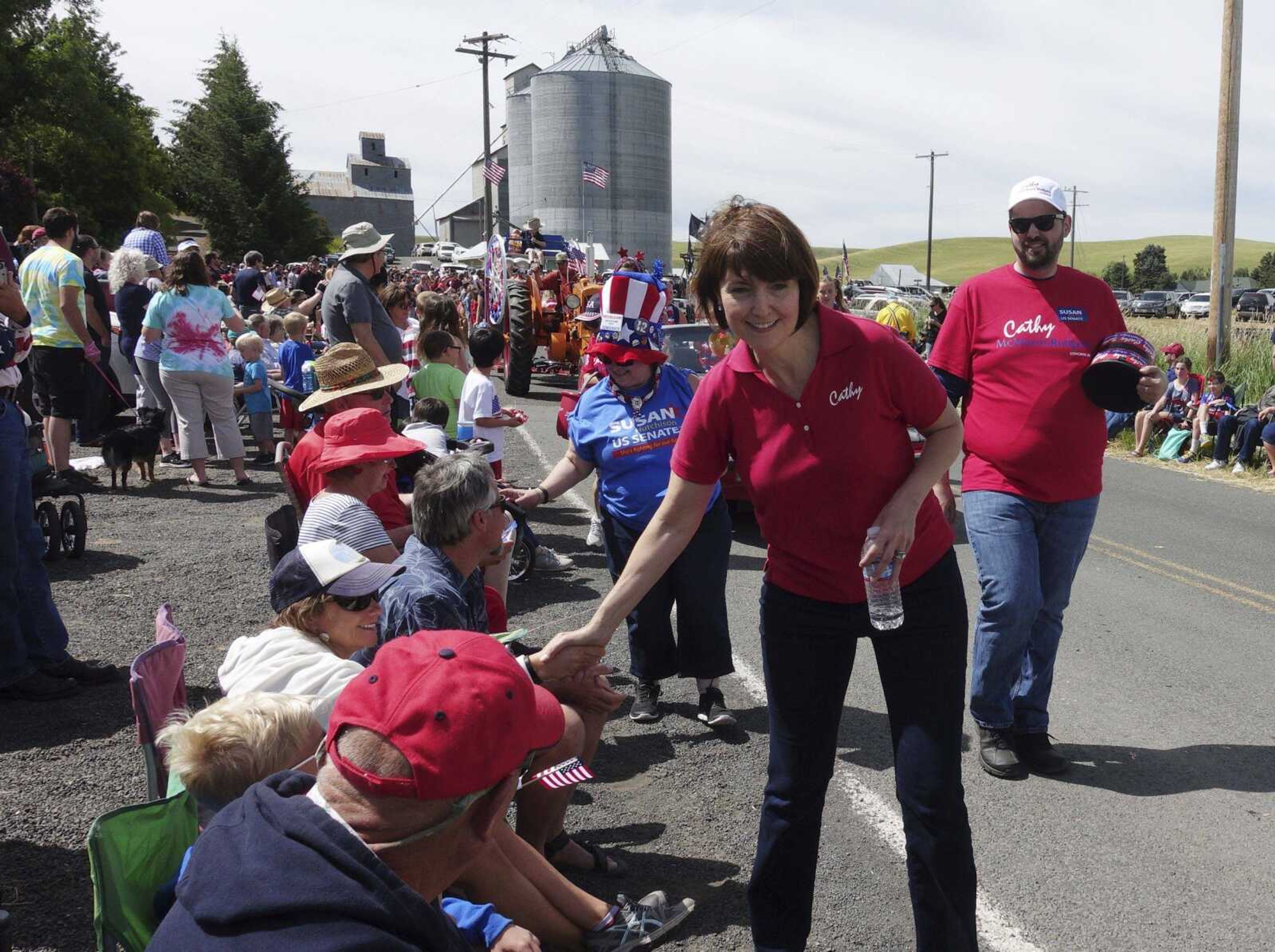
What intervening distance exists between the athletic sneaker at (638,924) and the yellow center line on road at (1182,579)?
17.4 ft

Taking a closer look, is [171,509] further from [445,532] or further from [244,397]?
[445,532]

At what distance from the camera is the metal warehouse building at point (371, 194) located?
10812cm

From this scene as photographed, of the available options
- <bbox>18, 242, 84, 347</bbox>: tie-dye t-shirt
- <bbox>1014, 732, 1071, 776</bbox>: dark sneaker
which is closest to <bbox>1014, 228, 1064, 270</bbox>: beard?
<bbox>1014, 732, 1071, 776</bbox>: dark sneaker

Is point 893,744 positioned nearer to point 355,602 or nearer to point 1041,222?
point 355,602

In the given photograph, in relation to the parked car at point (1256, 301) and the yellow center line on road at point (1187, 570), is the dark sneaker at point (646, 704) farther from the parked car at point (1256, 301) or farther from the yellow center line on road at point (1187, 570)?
the parked car at point (1256, 301)

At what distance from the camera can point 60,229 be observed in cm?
860

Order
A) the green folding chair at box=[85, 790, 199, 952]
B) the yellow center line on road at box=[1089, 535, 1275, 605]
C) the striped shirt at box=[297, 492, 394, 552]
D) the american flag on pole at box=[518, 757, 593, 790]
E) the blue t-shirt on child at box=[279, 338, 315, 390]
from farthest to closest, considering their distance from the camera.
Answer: the blue t-shirt on child at box=[279, 338, 315, 390] → the yellow center line on road at box=[1089, 535, 1275, 605] → the striped shirt at box=[297, 492, 394, 552] → the american flag on pole at box=[518, 757, 593, 790] → the green folding chair at box=[85, 790, 199, 952]

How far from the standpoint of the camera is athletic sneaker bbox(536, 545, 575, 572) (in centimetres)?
767

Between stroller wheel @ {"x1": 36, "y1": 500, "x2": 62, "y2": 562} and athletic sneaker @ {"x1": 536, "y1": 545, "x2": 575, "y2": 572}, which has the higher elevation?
stroller wheel @ {"x1": 36, "y1": 500, "x2": 62, "y2": 562}

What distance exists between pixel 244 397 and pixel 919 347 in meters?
12.6

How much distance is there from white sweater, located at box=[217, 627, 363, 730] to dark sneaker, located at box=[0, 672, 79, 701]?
2.28m

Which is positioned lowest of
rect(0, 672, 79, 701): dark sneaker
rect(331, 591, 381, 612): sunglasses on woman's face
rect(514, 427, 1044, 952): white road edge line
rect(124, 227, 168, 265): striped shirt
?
rect(514, 427, 1044, 952): white road edge line

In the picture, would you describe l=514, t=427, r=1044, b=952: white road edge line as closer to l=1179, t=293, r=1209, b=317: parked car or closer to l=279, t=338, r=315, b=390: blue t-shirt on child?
l=279, t=338, r=315, b=390: blue t-shirt on child

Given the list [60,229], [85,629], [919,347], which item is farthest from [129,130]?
[85,629]
